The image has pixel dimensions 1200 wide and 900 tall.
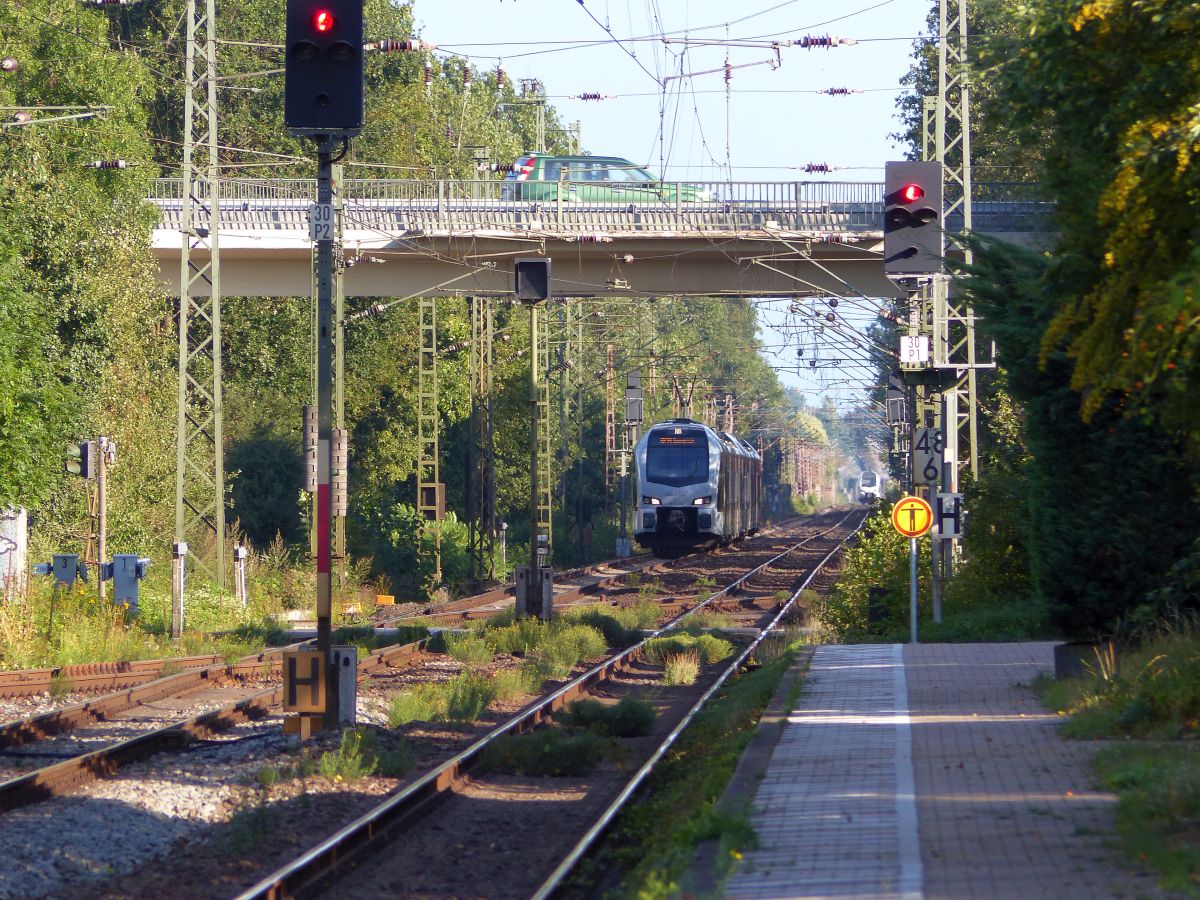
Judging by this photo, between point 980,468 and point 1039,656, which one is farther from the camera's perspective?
point 980,468

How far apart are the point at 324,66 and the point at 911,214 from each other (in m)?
6.73

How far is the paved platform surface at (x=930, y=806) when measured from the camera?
729cm

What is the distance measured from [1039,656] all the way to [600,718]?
5.85m

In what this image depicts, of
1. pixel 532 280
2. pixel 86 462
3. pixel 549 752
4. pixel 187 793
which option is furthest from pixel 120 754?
pixel 86 462

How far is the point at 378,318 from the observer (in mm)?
55312

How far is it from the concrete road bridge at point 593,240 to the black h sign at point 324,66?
19.5m

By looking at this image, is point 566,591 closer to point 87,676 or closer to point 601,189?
point 601,189

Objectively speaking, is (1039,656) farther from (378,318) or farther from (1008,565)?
(378,318)

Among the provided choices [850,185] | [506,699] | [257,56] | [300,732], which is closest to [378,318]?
[257,56]

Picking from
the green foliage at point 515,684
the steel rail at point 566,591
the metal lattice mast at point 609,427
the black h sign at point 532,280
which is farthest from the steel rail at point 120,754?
the metal lattice mast at point 609,427

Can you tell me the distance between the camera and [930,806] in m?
9.05

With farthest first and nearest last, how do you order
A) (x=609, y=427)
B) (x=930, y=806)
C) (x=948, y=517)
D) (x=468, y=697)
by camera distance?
1. (x=609, y=427)
2. (x=948, y=517)
3. (x=468, y=697)
4. (x=930, y=806)

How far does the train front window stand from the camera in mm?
45781

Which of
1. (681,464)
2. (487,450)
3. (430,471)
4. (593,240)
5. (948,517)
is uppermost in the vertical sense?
Result: (593,240)
